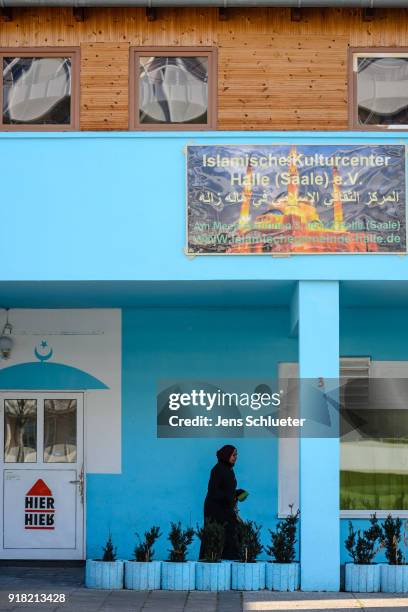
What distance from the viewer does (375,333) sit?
49.5 ft

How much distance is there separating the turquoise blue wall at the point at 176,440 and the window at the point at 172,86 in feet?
10.1

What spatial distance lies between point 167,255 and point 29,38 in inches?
123

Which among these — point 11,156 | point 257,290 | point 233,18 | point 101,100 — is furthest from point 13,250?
point 233,18

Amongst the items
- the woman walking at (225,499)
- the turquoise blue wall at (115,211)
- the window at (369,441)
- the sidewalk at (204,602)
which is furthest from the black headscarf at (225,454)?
the turquoise blue wall at (115,211)

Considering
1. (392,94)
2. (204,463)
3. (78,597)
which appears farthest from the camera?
(204,463)

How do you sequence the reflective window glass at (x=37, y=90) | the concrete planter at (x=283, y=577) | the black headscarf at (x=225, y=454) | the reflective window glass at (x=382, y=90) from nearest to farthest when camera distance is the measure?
the concrete planter at (x=283, y=577) < the reflective window glass at (x=382, y=90) < the reflective window glass at (x=37, y=90) < the black headscarf at (x=225, y=454)

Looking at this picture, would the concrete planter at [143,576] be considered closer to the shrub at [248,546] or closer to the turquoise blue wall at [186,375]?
the shrub at [248,546]

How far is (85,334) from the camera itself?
1517cm

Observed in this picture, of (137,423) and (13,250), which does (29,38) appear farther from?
(137,423)

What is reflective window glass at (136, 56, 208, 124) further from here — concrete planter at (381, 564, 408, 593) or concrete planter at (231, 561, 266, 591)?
concrete planter at (381, 564, 408, 593)

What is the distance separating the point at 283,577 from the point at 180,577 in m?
1.15

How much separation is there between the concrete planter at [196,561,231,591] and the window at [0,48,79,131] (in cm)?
528

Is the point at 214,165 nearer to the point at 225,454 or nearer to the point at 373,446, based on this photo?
the point at 225,454

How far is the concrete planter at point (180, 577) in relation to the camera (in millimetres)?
12484
